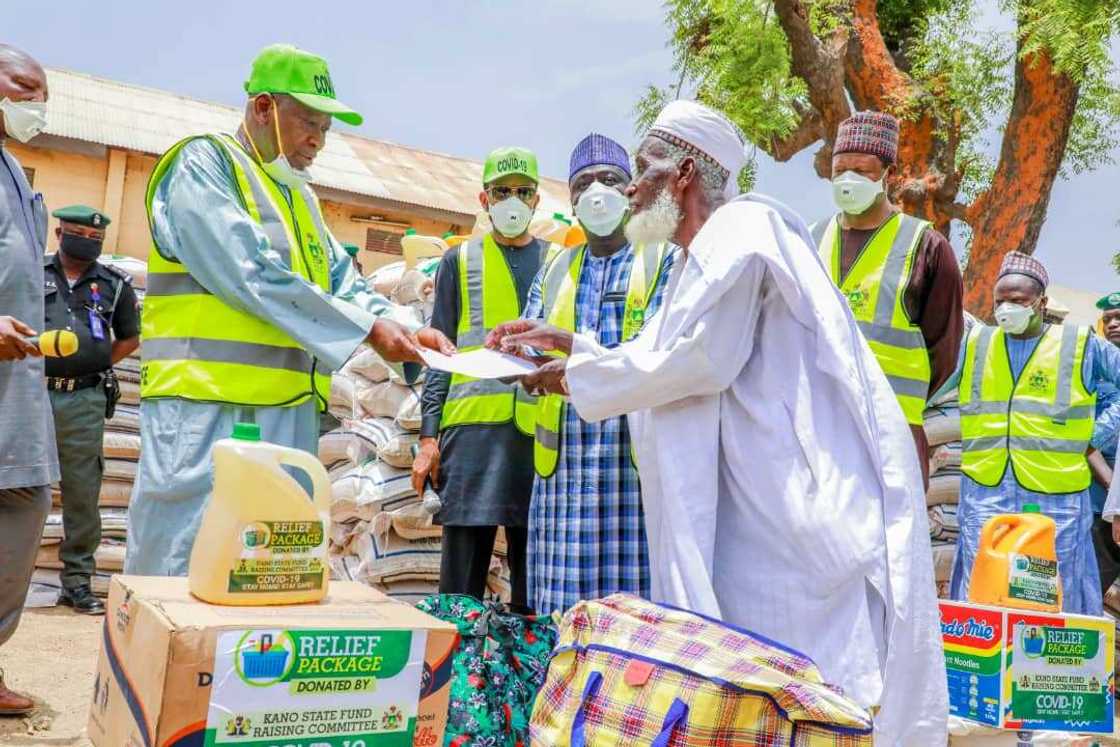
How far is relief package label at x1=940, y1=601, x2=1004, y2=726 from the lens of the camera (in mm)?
3309

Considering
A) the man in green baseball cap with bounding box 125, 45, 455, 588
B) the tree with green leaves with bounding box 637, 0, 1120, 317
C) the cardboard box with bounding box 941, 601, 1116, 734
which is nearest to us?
the man in green baseball cap with bounding box 125, 45, 455, 588

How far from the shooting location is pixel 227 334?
2.44m

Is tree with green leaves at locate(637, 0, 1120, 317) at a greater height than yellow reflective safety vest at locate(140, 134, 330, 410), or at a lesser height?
greater

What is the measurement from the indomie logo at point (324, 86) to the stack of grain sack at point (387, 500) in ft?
7.62

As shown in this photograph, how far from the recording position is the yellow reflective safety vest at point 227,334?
7.95ft

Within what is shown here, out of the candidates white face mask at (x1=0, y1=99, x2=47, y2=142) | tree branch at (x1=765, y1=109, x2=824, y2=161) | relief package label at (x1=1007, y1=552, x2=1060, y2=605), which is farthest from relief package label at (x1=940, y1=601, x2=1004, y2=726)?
tree branch at (x1=765, y1=109, x2=824, y2=161)

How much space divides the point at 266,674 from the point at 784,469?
3.40 feet

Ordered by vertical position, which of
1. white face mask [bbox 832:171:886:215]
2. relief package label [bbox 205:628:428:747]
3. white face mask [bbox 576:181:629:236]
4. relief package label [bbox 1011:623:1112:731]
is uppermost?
white face mask [bbox 832:171:886:215]

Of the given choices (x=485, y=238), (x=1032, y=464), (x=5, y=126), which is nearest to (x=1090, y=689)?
(x=1032, y=464)

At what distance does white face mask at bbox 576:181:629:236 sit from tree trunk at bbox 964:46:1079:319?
7.42 m

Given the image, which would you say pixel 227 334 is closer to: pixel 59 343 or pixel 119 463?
pixel 59 343

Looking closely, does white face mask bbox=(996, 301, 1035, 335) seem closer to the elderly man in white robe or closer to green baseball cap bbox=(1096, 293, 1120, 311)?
green baseball cap bbox=(1096, 293, 1120, 311)

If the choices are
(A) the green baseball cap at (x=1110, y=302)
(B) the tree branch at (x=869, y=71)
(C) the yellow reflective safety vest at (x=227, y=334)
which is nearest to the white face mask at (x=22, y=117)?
(C) the yellow reflective safety vest at (x=227, y=334)

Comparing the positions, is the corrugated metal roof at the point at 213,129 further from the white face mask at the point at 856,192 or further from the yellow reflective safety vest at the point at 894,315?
the yellow reflective safety vest at the point at 894,315
